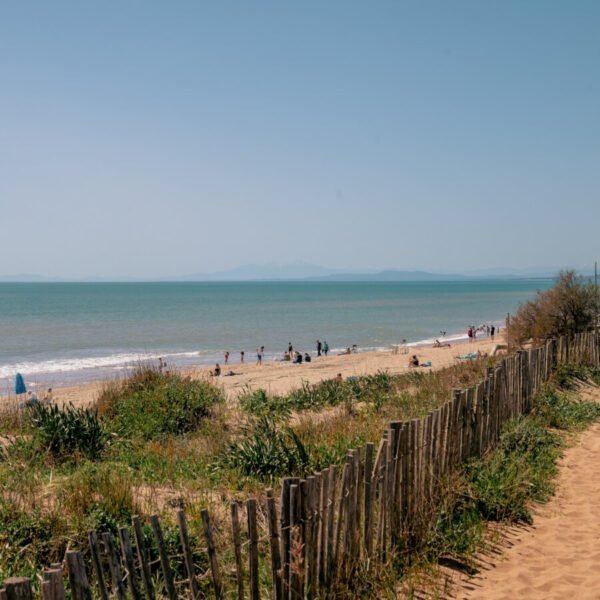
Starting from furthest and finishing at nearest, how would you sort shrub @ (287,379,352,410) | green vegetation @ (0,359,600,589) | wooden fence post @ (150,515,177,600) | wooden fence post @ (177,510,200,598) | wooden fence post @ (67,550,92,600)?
shrub @ (287,379,352,410)
green vegetation @ (0,359,600,589)
wooden fence post @ (177,510,200,598)
wooden fence post @ (150,515,177,600)
wooden fence post @ (67,550,92,600)

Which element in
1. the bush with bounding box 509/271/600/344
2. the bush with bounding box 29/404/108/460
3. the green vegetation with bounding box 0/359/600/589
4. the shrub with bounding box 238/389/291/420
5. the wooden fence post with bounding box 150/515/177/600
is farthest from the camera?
Result: the bush with bounding box 509/271/600/344

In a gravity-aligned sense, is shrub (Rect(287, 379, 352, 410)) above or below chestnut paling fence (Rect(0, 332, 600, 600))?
below

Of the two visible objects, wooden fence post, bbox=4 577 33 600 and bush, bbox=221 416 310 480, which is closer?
wooden fence post, bbox=4 577 33 600

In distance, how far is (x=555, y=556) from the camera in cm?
553

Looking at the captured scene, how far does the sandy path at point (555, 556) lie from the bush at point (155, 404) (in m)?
5.97

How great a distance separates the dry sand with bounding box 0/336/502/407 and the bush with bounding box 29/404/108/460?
10.3 meters

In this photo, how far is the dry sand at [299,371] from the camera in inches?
854

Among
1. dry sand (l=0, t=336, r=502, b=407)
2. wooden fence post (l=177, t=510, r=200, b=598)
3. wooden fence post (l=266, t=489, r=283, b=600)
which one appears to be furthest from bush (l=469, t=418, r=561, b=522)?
dry sand (l=0, t=336, r=502, b=407)

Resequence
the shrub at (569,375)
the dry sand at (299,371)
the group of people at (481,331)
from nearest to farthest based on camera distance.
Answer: the shrub at (569,375) < the dry sand at (299,371) < the group of people at (481,331)

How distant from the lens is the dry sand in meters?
21.7

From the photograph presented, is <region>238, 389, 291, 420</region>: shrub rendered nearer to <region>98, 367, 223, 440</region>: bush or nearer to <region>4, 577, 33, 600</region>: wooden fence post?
<region>98, 367, 223, 440</region>: bush

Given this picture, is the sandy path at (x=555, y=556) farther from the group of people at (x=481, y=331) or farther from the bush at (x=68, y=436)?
the group of people at (x=481, y=331)

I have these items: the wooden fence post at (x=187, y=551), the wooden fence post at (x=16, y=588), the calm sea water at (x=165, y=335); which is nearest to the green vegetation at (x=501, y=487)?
the wooden fence post at (x=187, y=551)

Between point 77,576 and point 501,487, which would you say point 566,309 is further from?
point 77,576
